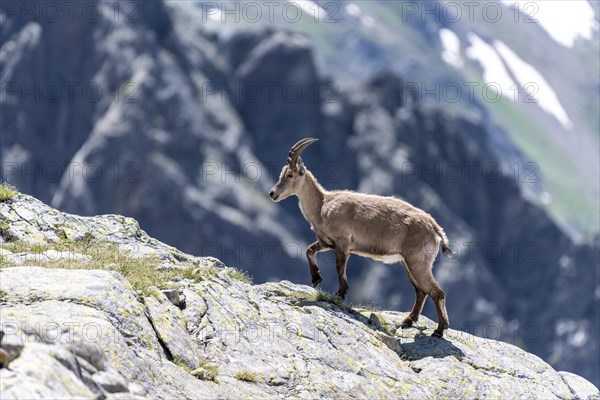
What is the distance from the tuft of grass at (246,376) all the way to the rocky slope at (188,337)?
0.04 m

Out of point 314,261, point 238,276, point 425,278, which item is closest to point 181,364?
point 238,276

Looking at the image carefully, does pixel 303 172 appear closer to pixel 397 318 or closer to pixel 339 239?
pixel 339 239

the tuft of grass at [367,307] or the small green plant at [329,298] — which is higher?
the small green plant at [329,298]

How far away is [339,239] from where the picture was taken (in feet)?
77.2

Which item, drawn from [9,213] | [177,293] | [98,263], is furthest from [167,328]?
[9,213]

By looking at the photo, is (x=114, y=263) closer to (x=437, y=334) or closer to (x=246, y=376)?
(x=246, y=376)

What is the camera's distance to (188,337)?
17.7m

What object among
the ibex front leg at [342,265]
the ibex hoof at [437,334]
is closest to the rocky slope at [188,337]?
the ibex hoof at [437,334]

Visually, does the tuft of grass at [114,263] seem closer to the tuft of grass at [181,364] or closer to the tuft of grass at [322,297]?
the tuft of grass at [181,364]

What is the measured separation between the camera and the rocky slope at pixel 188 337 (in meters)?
14.6

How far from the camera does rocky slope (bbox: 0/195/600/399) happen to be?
14.6m

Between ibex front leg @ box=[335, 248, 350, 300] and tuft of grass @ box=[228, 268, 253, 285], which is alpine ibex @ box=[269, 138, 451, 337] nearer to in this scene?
ibex front leg @ box=[335, 248, 350, 300]

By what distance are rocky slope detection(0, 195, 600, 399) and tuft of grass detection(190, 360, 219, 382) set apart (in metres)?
0.03

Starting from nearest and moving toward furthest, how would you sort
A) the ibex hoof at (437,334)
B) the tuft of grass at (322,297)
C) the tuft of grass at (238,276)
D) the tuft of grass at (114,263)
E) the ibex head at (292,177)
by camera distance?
1. the tuft of grass at (114,263)
2. the tuft of grass at (238,276)
3. the tuft of grass at (322,297)
4. the ibex hoof at (437,334)
5. the ibex head at (292,177)
